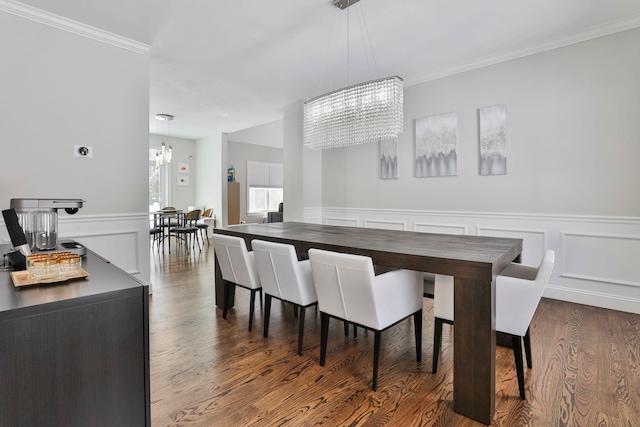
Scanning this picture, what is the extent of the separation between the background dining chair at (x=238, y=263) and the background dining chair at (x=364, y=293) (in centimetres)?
72

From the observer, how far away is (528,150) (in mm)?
3346

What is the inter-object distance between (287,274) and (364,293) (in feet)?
2.00

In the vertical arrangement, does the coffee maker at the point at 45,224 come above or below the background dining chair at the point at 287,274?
above

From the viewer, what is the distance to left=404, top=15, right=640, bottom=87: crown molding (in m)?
2.84

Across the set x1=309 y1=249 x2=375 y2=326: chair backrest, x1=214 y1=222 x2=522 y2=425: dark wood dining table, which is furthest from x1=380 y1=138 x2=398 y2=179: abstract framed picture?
x1=309 y1=249 x2=375 y2=326: chair backrest

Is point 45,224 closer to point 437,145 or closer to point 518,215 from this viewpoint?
point 437,145

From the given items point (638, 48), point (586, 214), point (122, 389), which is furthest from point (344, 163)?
point (122, 389)

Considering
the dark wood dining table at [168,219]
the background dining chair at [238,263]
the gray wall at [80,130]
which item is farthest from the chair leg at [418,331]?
the dark wood dining table at [168,219]

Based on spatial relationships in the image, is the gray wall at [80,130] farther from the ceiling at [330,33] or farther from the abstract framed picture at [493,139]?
the abstract framed picture at [493,139]

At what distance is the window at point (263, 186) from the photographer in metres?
9.24

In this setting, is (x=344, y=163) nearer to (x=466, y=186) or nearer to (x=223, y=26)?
(x=466, y=186)

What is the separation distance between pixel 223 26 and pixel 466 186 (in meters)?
3.14

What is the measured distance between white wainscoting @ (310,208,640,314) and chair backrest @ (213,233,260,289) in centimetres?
268

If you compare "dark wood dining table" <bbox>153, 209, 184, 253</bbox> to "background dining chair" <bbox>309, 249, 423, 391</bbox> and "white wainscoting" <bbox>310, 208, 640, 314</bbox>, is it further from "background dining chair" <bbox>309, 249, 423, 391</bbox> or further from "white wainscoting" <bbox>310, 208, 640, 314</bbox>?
"white wainscoting" <bbox>310, 208, 640, 314</bbox>
